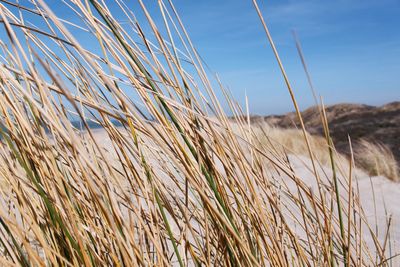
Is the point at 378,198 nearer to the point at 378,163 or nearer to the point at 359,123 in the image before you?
the point at 378,163

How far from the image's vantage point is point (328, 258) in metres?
0.68

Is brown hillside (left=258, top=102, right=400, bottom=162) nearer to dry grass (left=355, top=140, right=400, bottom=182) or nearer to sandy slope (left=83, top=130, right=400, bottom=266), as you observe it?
dry grass (left=355, top=140, right=400, bottom=182)

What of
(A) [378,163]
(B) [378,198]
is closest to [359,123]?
(A) [378,163]

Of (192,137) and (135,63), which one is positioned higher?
(135,63)

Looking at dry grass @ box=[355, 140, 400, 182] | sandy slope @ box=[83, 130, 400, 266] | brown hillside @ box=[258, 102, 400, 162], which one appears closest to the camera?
sandy slope @ box=[83, 130, 400, 266]

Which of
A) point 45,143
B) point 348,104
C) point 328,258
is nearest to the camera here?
point 45,143

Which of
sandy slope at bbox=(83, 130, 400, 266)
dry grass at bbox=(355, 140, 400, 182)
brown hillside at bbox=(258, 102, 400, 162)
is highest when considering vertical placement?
brown hillside at bbox=(258, 102, 400, 162)

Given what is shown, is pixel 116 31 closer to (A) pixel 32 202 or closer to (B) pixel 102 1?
(B) pixel 102 1

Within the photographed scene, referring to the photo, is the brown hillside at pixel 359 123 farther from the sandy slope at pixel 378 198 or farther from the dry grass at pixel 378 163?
the sandy slope at pixel 378 198

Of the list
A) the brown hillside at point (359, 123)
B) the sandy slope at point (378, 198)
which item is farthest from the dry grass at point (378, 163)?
the brown hillside at point (359, 123)

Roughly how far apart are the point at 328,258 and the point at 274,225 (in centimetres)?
11

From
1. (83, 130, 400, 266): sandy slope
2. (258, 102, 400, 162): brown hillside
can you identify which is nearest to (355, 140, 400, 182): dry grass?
(83, 130, 400, 266): sandy slope

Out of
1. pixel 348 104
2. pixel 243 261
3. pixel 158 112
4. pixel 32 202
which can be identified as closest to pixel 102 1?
pixel 158 112

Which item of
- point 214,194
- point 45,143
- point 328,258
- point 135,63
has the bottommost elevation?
point 328,258
